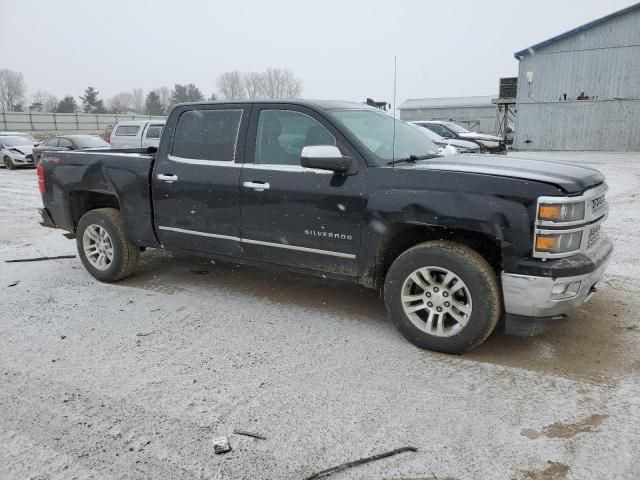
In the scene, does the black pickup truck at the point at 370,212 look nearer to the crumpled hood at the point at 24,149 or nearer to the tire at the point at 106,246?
the tire at the point at 106,246

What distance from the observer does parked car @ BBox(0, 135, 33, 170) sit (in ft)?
65.4

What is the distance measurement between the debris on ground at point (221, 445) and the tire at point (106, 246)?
3.12 metres

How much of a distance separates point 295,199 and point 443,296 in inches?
54.9

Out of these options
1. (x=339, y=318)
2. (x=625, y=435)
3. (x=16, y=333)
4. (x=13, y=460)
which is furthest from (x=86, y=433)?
(x=625, y=435)

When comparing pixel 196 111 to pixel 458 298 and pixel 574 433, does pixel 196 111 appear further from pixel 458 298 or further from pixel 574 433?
pixel 574 433

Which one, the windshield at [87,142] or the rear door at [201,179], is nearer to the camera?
the rear door at [201,179]

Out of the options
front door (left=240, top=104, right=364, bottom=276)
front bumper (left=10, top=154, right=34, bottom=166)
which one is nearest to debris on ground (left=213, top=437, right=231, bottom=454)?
front door (left=240, top=104, right=364, bottom=276)

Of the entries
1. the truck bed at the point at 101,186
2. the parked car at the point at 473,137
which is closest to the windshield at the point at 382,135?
the truck bed at the point at 101,186

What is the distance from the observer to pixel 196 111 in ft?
15.8

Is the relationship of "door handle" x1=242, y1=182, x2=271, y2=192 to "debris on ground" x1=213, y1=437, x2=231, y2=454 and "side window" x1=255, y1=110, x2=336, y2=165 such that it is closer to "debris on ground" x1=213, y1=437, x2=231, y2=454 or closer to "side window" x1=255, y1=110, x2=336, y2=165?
"side window" x1=255, y1=110, x2=336, y2=165

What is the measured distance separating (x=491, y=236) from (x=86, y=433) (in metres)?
2.75

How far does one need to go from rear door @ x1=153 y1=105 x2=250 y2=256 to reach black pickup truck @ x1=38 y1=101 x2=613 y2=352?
13 mm

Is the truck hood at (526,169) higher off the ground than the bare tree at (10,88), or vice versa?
the bare tree at (10,88)

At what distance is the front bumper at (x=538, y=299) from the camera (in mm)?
3242
